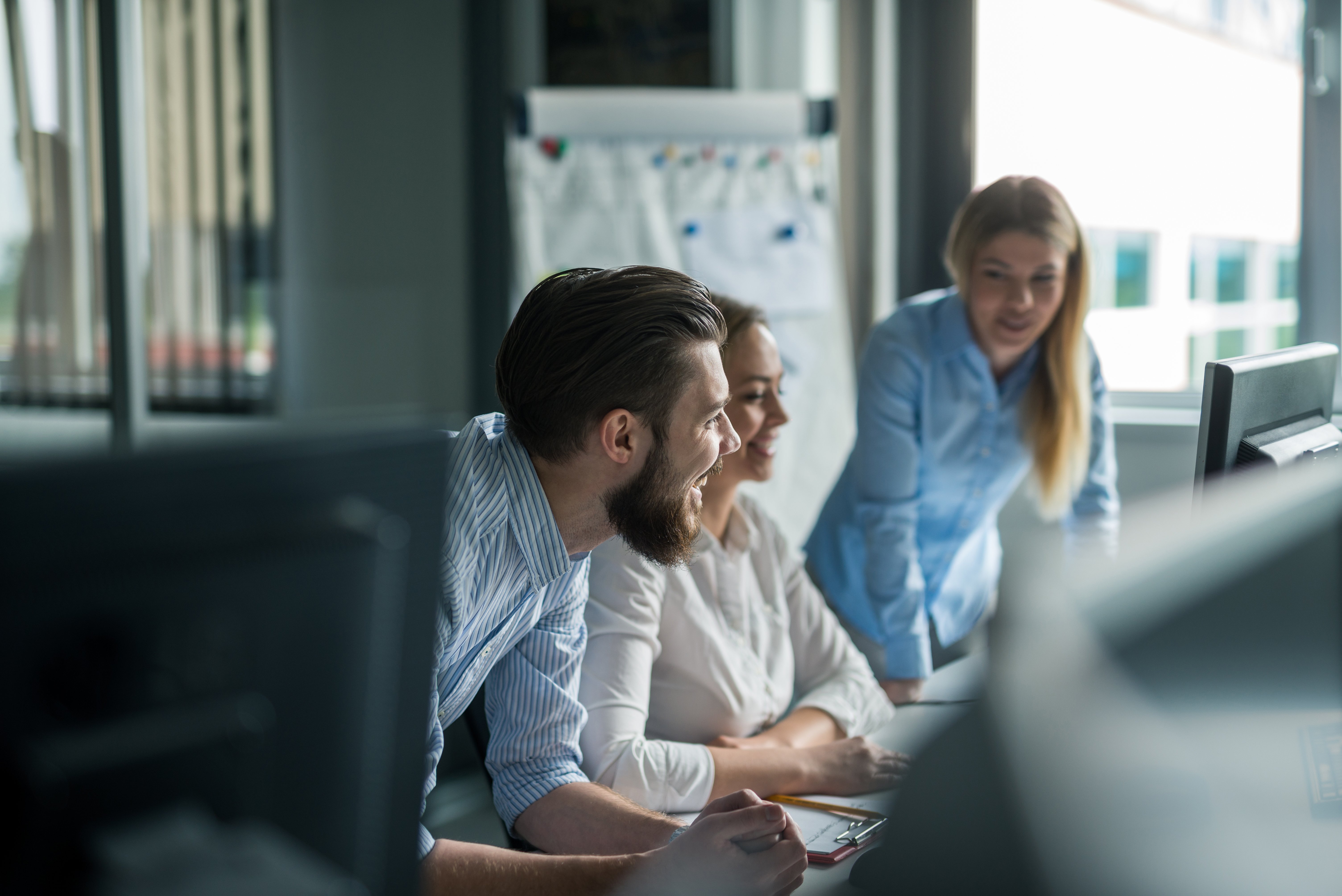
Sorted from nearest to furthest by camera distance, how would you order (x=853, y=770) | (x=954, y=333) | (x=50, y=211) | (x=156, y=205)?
1. (x=853, y=770)
2. (x=954, y=333)
3. (x=50, y=211)
4. (x=156, y=205)

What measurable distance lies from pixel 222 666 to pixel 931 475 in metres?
1.83

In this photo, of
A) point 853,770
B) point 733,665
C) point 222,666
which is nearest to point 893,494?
point 733,665

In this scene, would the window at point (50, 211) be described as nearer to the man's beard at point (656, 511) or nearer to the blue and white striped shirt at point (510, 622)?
the blue and white striped shirt at point (510, 622)

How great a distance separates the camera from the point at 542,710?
1215mm

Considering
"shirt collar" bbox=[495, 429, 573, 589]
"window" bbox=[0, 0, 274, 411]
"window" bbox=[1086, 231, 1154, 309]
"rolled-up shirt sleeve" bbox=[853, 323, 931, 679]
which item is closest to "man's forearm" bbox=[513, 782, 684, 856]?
"shirt collar" bbox=[495, 429, 573, 589]

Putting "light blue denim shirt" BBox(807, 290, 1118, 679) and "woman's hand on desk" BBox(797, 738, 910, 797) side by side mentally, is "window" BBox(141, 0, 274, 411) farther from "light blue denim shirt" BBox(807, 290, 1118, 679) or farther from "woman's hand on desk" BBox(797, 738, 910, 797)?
"woman's hand on desk" BBox(797, 738, 910, 797)

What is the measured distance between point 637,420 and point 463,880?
0.50 m

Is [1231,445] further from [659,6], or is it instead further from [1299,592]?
[659,6]

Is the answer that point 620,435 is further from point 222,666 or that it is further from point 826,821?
point 222,666

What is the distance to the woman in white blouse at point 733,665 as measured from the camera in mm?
1241

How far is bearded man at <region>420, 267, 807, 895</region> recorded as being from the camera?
1079 millimetres

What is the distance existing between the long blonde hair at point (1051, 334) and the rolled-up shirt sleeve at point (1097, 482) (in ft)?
0.10

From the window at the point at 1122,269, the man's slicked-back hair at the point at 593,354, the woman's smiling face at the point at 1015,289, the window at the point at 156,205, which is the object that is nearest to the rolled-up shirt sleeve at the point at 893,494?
the woman's smiling face at the point at 1015,289

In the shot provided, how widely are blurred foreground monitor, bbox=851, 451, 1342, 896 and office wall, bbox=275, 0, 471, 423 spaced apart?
2532mm
